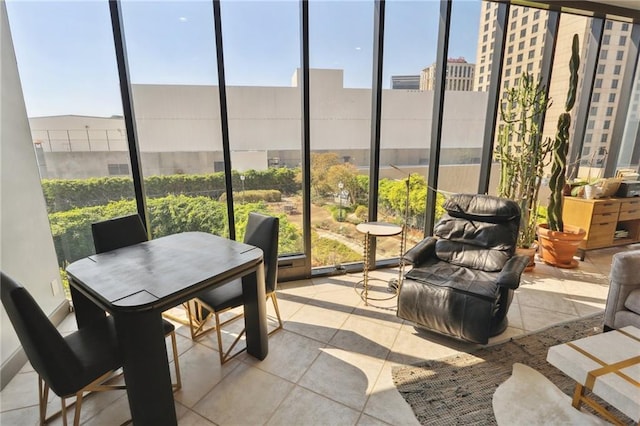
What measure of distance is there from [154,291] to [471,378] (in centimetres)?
202

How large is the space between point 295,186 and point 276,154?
1.32 ft

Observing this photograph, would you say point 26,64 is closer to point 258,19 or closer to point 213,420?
point 258,19

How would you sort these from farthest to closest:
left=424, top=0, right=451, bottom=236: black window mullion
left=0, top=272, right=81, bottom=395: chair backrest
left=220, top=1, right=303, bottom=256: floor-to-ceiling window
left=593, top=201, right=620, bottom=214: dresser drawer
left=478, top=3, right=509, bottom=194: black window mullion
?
left=593, top=201, right=620, bottom=214: dresser drawer, left=478, top=3, right=509, bottom=194: black window mullion, left=424, top=0, right=451, bottom=236: black window mullion, left=220, top=1, right=303, bottom=256: floor-to-ceiling window, left=0, top=272, right=81, bottom=395: chair backrest

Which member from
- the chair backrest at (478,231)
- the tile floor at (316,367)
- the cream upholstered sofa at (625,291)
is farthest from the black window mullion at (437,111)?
the cream upholstered sofa at (625,291)

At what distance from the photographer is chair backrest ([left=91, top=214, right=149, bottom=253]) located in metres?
2.30

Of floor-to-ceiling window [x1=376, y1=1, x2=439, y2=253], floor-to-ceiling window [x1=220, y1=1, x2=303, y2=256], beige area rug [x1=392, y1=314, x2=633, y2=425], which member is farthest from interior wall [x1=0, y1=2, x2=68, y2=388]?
floor-to-ceiling window [x1=376, y1=1, x2=439, y2=253]

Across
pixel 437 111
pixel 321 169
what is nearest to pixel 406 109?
pixel 437 111

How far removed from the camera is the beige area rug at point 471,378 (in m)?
1.79

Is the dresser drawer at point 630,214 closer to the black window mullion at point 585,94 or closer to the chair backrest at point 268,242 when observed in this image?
the black window mullion at point 585,94

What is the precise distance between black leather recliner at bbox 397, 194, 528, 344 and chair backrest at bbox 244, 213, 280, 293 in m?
1.06

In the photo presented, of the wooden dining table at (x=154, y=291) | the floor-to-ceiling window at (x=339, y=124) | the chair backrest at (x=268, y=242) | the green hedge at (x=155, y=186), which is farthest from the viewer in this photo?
the floor-to-ceiling window at (x=339, y=124)

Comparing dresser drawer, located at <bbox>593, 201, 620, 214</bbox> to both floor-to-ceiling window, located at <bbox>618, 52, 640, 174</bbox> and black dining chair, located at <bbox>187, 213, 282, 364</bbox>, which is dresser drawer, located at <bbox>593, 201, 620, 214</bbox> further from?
black dining chair, located at <bbox>187, 213, 282, 364</bbox>

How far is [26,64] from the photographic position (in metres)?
2.44

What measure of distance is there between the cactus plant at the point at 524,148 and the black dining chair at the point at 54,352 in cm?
414
